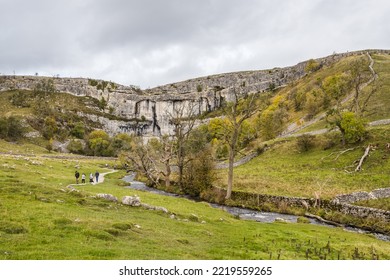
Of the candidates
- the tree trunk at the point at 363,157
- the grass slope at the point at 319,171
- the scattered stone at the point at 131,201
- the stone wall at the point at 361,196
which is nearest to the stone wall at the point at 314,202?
the stone wall at the point at 361,196

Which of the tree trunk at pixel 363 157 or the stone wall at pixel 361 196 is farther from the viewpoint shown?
the tree trunk at pixel 363 157

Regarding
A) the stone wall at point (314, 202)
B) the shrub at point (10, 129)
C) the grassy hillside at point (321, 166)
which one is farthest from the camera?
the shrub at point (10, 129)

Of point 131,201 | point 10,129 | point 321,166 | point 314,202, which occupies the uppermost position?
point 10,129

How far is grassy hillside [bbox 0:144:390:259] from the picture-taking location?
14.5 meters

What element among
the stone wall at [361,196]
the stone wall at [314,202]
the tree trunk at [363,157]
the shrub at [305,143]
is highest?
the shrub at [305,143]

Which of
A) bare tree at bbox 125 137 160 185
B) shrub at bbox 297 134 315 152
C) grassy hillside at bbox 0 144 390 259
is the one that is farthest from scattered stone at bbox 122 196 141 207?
shrub at bbox 297 134 315 152

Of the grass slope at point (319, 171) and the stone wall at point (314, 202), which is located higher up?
the grass slope at point (319, 171)

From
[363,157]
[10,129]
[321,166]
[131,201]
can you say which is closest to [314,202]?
[363,157]

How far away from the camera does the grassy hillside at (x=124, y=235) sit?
1445 centimetres

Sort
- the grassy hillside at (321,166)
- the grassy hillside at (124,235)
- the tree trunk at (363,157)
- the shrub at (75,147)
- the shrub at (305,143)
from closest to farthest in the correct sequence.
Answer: the grassy hillside at (124,235), the grassy hillside at (321,166), the tree trunk at (363,157), the shrub at (305,143), the shrub at (75,147)

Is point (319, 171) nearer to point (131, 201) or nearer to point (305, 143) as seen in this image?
point (305, 143)

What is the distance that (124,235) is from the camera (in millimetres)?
17750

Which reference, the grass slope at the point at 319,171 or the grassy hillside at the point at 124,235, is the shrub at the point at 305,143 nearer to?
the grass slope at the point at 319,171
